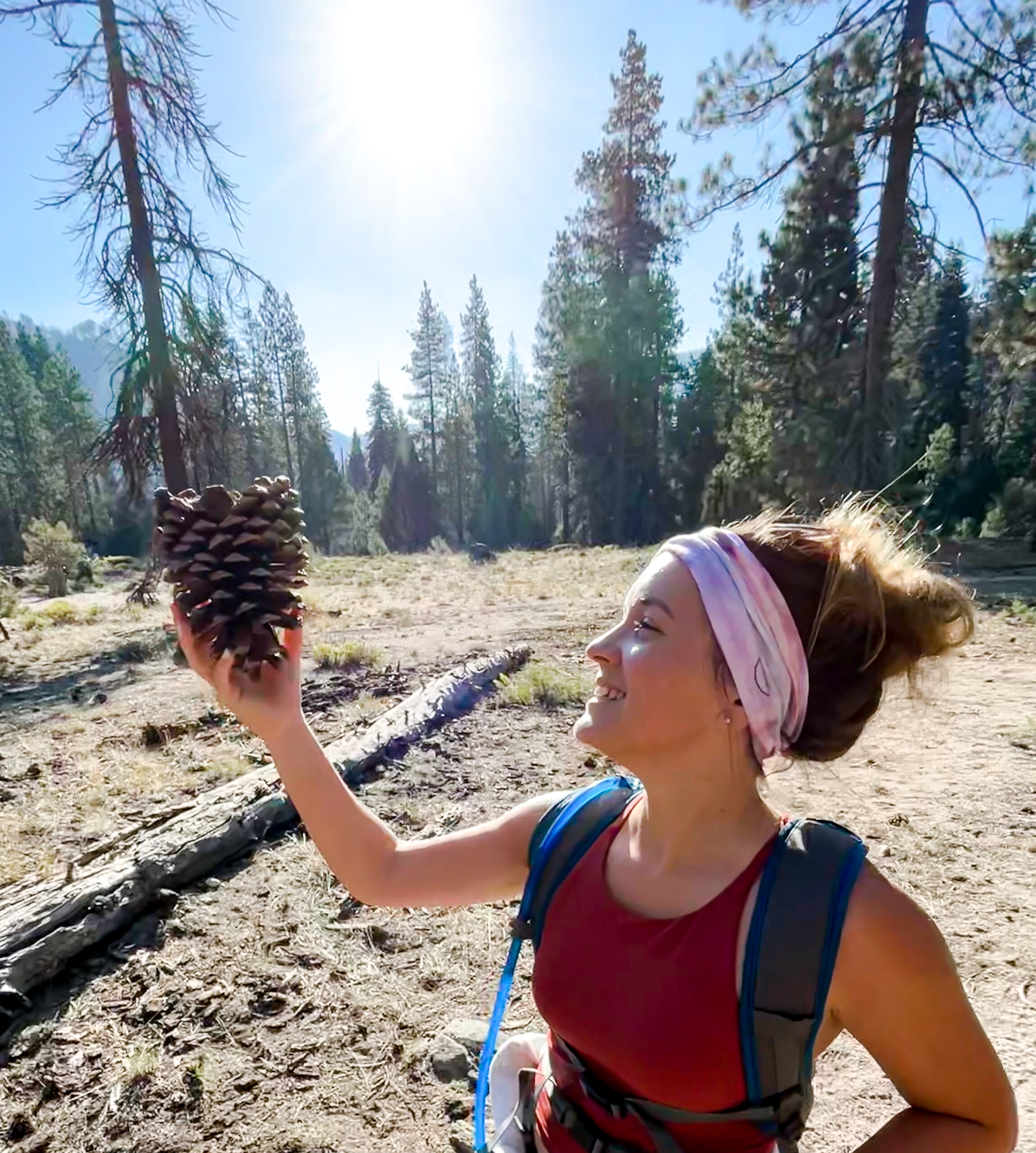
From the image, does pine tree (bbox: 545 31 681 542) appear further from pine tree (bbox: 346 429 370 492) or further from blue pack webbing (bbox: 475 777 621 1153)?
pine tree (bbox: 346 429 370 492)

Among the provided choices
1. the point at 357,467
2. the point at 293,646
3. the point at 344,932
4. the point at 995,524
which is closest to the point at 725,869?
the point at 293,646

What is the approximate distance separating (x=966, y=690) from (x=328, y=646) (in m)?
6.95

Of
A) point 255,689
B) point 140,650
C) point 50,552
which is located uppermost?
point 255,689

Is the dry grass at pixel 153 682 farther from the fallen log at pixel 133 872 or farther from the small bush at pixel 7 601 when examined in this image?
the fallen log at pixel 133 872

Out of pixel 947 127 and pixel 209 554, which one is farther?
pixel 947 127

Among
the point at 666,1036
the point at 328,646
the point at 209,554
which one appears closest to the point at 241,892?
the point at 209,554

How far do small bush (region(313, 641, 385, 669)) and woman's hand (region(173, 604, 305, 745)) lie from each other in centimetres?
688

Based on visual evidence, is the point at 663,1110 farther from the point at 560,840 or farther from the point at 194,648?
the point at 194,648

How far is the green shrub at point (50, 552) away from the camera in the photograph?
21.0 m

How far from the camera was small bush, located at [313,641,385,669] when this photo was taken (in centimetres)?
Answer: 838

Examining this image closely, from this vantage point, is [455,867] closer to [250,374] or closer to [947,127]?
[947,127]

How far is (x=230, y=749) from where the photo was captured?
223 inches

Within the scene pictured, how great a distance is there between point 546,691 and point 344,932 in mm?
3778

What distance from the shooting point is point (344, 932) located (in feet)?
11.0
